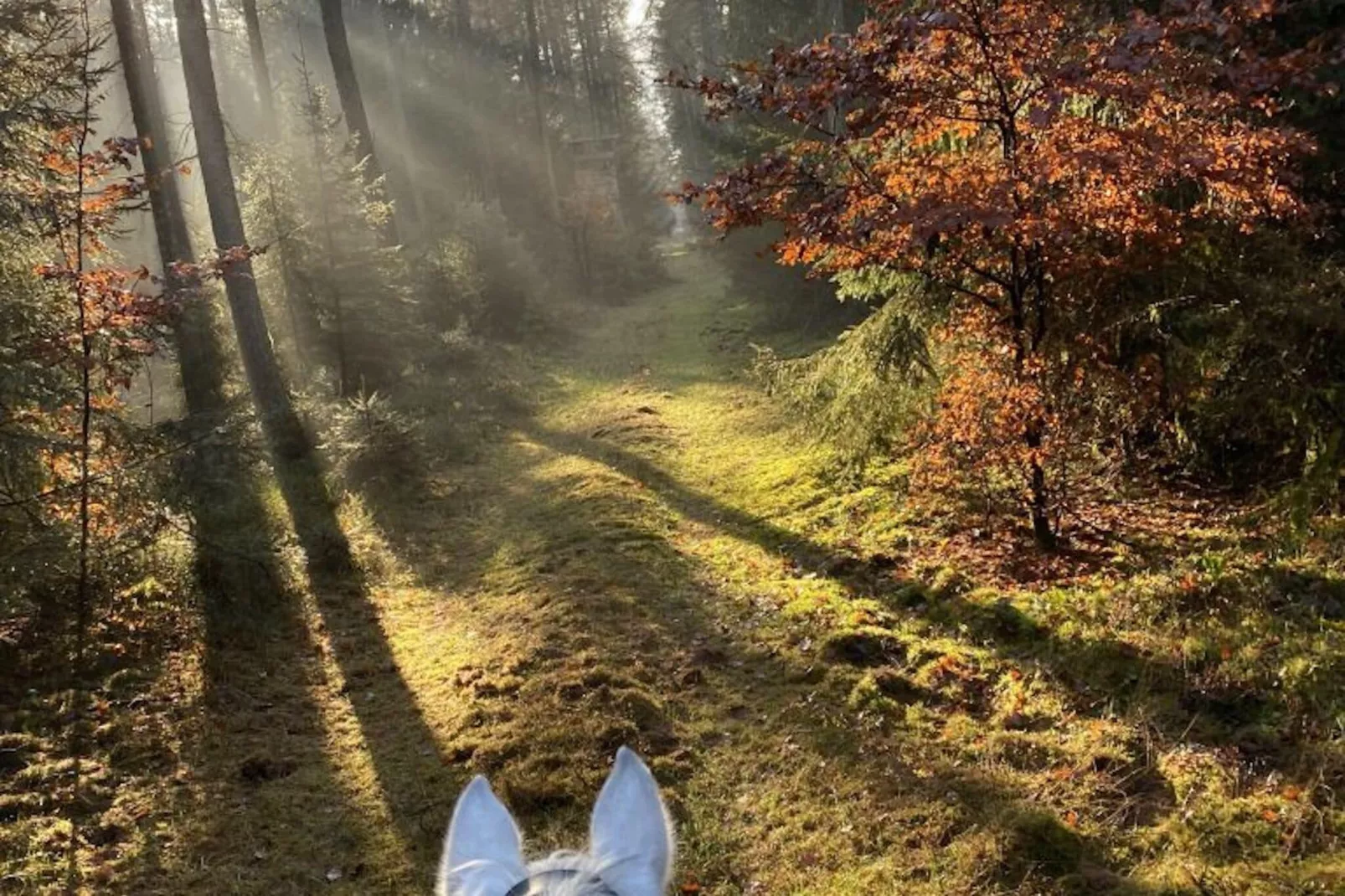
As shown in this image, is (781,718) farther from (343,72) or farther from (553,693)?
(343,72)

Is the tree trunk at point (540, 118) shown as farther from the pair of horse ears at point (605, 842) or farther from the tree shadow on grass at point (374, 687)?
the pair of horse ears at point (605, 842)

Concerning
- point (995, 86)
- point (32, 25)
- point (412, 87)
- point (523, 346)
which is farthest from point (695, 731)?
point (412, 87)

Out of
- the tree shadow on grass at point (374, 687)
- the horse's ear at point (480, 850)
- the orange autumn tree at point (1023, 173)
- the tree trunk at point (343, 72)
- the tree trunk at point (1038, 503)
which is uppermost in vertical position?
the tree trunk at point (343, 72)

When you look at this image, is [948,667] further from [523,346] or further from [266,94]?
[266,94]

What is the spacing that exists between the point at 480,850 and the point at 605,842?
13.1 inches

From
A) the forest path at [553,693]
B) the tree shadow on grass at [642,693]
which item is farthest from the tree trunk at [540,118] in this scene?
the tree shadow on grass at [642,693]

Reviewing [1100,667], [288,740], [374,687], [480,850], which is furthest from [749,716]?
[480,850]

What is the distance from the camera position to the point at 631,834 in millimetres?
2027

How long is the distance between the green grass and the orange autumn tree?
5.10 ft

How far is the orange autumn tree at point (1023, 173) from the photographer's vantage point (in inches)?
216

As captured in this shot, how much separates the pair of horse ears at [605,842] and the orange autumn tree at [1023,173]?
442 centimetres

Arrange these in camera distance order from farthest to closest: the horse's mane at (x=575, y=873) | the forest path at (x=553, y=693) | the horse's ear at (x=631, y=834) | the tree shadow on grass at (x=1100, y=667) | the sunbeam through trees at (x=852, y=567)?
1. the forest path at (x=553, y=693)
2. the tree shadow on grass at (x=1100, y=667)
3. the sunbeam through trees at (x=852, y=567)
4. the horse's ear at (x=631, y=834)
5. the horse's mane at (x=575, y=873)

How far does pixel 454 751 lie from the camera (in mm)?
5918

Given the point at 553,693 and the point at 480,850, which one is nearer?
the point at 480,850
